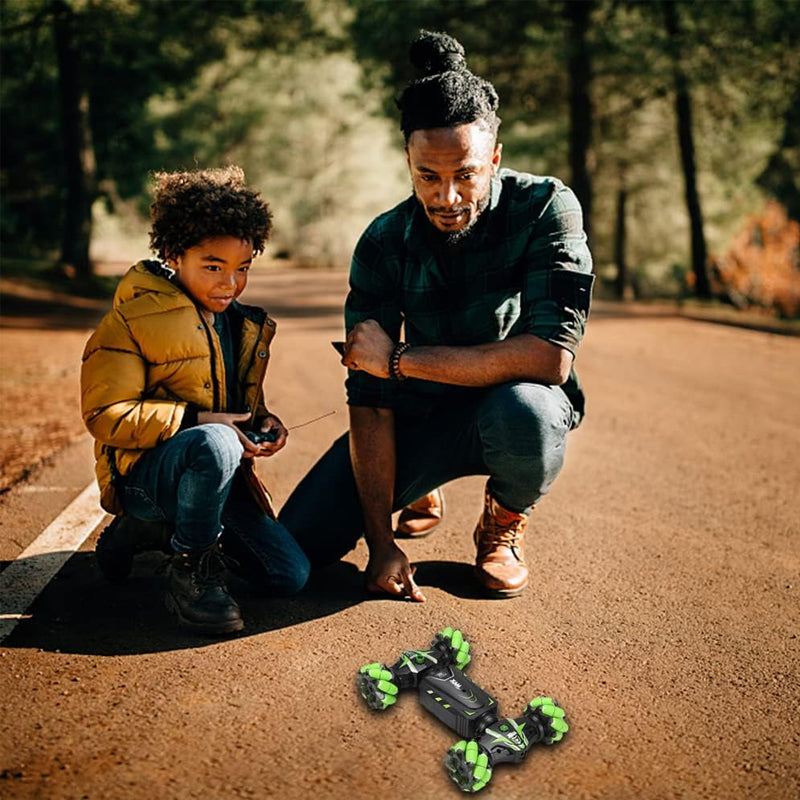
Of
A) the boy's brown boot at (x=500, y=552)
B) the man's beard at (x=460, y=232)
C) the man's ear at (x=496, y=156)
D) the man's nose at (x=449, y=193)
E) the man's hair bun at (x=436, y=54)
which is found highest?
the man's hair bun at (x=436, y=54)

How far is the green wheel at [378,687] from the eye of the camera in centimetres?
269

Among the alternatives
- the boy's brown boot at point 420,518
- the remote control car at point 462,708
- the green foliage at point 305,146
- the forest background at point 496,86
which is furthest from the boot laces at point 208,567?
the green foliage at point 305,146

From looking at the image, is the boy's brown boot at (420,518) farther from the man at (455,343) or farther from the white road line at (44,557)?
the white road line at (44,557)

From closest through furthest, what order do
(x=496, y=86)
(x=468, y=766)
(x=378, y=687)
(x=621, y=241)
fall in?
(x=468, y=766)
(x=378, y=687)
(x=496, y=86)
(x=621, y=241)

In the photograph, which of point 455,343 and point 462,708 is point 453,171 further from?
point 462,708

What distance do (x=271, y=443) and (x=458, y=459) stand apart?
79cm

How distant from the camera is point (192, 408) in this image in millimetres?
3301

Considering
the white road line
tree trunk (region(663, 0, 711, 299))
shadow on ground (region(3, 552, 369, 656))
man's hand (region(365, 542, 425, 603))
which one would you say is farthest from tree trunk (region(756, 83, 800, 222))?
shadow on ground (region(3, 552, 369, 656))

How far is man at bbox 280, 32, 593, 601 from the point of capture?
3482mm

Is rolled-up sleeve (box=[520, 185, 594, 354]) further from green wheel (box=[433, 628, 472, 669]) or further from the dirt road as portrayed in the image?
green wheel (box=[433, 628, 472, 669])

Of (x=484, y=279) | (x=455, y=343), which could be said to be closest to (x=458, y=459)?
(x=455, y=343)

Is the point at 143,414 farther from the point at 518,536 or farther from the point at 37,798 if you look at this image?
the point at 518,536

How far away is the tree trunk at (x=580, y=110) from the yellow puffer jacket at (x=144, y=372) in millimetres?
15305

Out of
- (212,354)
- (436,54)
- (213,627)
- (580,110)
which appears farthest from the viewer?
(580,110)
